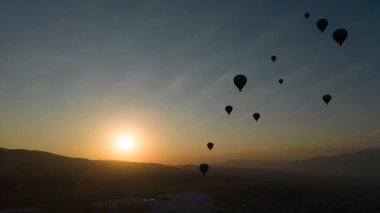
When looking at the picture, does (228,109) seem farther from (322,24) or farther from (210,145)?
(322,24)

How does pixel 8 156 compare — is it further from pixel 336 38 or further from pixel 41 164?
pixel 336 38

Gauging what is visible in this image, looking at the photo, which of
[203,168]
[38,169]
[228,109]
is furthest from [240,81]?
[38,169]

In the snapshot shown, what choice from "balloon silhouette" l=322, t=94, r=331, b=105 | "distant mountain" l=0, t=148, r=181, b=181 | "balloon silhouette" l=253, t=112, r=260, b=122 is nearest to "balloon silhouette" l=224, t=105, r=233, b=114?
"balloon silhouette" l=253, t=112, r=260, b=122

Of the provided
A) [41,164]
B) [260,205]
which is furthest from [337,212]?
[41,164]

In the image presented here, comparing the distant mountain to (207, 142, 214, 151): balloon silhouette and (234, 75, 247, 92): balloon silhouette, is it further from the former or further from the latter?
(234, 75, 247, 92): balloon silhouette

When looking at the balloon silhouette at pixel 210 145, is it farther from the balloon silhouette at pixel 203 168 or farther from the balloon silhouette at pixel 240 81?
the balloon silhouette at pixel 240 81
